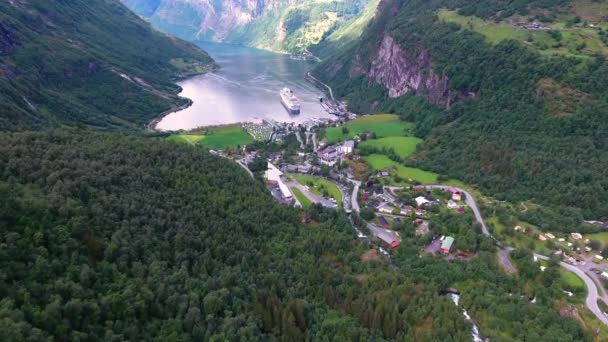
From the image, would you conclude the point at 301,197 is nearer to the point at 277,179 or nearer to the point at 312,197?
the point at 312,197

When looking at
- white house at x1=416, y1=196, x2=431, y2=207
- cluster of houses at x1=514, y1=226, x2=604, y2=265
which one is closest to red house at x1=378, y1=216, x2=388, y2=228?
white house at x1=416, y1=196, x2=431, y2=207

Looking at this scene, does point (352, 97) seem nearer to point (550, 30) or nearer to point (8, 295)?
point (550, 30)

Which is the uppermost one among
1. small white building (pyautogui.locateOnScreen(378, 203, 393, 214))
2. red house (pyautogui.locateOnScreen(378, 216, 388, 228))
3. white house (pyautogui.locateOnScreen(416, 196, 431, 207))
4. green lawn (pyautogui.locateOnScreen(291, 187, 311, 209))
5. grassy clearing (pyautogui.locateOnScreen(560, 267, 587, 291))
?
grassy clearing (pyautogui.locateOnScreen(560, 267, 587, 291))

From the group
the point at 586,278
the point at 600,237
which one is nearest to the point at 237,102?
the point at 600,237

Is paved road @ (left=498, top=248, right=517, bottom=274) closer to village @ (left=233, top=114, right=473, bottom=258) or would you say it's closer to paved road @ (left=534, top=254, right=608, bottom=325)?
paved road @ (left=534, top=254, right=608, bottom=325)

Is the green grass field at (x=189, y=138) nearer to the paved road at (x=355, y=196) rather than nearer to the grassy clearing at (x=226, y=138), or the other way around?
the grassy clearing at (x=226, y=138)

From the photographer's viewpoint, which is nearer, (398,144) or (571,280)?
(571,280)

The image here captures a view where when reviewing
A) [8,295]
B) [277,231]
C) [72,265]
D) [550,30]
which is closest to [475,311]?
[277,231]

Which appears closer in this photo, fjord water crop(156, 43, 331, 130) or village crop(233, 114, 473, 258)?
village crop(233, 114, 473, 258)
